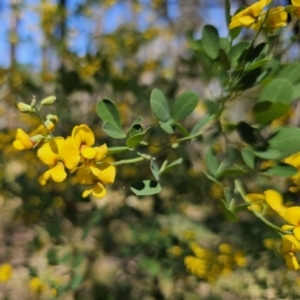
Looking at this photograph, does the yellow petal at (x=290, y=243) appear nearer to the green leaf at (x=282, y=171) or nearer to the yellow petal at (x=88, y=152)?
the green leaf at (x=282, y=171)

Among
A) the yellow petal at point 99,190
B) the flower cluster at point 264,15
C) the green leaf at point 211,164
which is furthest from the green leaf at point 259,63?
the yellow petal at point 99,190

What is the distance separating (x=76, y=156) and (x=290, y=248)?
0.27 meters

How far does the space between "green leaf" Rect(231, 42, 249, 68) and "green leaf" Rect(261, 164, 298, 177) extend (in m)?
0.15

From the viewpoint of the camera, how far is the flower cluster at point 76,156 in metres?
0.57

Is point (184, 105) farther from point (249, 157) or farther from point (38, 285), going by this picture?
point (38, 285)

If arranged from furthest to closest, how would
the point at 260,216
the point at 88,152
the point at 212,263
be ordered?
the point at 212,263, the point at 260,216, the point at 88,152

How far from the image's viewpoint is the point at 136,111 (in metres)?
1.68

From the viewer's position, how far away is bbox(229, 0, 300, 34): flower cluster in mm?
584

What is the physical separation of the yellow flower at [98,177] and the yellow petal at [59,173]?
2 cm

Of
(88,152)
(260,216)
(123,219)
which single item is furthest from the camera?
(123,219)

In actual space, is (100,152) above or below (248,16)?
below

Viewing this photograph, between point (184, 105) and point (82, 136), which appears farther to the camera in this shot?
point (184, 105)

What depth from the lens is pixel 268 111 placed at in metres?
0.71

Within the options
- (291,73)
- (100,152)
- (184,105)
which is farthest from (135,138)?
(291,73)
